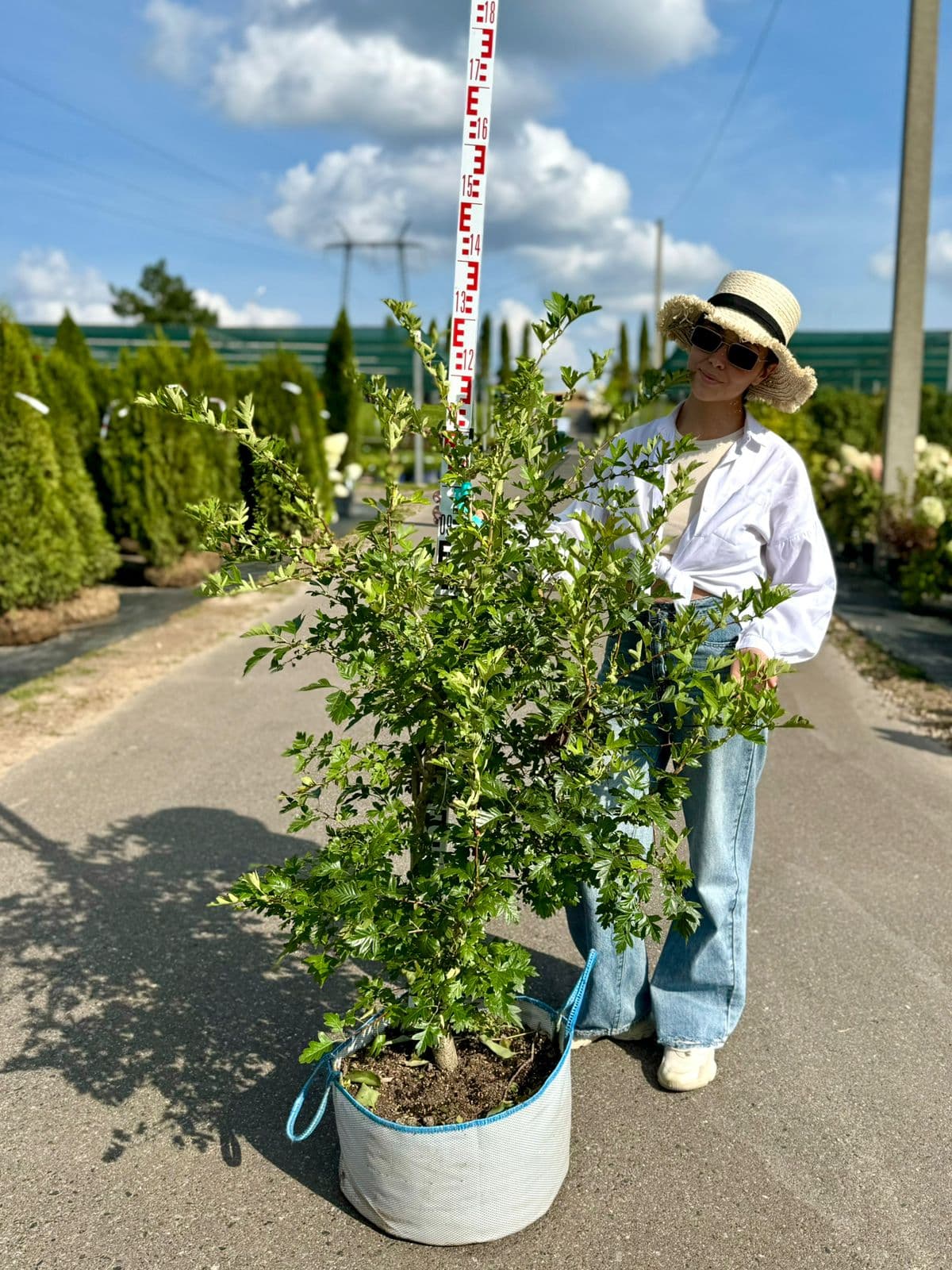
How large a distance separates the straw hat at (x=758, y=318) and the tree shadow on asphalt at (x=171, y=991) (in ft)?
5.98

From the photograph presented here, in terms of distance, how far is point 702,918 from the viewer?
275cm

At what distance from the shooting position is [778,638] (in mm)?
2566

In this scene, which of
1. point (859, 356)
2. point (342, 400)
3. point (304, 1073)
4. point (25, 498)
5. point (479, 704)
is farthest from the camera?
point (859, 356)

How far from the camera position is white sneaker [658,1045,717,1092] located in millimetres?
2785

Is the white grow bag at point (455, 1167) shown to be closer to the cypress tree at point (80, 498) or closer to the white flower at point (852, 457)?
the cypress tree at point (80, 498)

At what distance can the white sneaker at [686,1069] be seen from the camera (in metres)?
2.79

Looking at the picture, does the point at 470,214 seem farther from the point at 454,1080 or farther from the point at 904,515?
the point at 904,515

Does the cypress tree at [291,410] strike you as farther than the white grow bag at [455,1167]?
Yes

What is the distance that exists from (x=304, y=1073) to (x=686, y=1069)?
983 mm

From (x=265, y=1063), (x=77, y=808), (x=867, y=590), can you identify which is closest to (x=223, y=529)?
(x=265, y=1063)

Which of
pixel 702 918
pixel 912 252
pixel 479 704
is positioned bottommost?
pixel 702 918

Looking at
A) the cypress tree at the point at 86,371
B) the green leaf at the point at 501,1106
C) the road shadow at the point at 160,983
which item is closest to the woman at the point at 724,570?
the green leaf at the point at 501,1106

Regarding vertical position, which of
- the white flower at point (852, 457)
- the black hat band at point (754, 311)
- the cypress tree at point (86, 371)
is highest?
the cypress tree at point (86, 371)

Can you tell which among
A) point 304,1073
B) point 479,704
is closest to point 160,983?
point 304,1073
